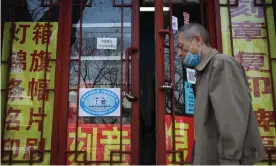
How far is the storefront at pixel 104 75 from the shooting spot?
3965mm

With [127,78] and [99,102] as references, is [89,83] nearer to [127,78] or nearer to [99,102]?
[99,102]

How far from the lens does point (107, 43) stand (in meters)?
4.30

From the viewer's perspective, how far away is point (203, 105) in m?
2.16

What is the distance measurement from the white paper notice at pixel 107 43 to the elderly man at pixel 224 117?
211cm

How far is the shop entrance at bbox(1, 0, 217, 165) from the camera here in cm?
396

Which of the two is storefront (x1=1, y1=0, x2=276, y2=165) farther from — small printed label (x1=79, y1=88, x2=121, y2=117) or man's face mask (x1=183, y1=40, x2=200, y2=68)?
man's face mask (x1=183, y1=40, x2=200, y2=68)

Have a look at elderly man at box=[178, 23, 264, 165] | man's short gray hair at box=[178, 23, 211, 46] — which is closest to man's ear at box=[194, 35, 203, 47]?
man's short gray hair at box=[178, 23, 211, 46]

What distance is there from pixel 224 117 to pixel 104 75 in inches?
94.1

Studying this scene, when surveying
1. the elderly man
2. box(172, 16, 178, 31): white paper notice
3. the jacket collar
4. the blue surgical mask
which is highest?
box(172, 16, 178, 31): white paper notice

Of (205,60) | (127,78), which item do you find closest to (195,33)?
(205,60)

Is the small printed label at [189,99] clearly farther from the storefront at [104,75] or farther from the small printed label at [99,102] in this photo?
the small printed label at [99,102]

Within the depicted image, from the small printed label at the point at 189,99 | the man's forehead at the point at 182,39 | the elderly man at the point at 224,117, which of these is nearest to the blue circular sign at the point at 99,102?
the small printed label at the point at 189,99

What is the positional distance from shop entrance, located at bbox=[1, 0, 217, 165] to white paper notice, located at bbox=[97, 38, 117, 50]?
0.04 ft

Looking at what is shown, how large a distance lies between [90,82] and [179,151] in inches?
50.3
